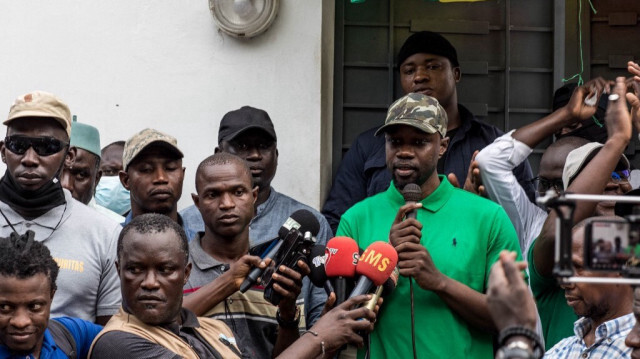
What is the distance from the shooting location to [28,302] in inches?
208

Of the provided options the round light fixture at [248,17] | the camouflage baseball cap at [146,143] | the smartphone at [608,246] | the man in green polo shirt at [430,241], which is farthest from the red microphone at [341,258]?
the round light fixture at [248,17]

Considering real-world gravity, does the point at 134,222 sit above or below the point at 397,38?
below

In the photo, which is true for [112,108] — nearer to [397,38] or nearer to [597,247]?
[397,38]

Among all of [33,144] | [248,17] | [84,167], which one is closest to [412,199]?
[33,144]

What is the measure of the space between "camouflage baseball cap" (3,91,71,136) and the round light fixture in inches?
91.9

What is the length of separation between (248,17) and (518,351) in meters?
5.43

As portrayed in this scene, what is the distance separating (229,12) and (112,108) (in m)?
1.12

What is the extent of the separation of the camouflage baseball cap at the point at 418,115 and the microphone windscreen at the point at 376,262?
1062mm

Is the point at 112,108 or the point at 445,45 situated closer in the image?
the point at 445,45

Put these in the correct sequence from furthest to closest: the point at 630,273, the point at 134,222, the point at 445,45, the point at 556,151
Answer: the point at 445,45, the point at 556,151, the point at 134,222, the point at 630,273

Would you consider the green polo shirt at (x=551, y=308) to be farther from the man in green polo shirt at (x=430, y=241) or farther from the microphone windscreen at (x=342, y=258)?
the microphone windscreen at (x=342, y=258)

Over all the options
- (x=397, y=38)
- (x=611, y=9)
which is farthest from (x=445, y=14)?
(x=611, y=9)

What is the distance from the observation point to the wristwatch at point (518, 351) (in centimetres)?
357

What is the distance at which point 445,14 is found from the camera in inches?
→ 365
